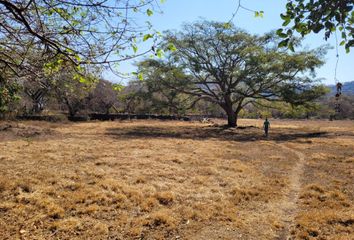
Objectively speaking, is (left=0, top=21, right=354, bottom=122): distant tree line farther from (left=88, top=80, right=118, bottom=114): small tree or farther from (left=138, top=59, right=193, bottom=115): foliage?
(left=88, top=80, right=118, bottom=114): small tree

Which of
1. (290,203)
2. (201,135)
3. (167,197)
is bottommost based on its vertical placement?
(290,203)

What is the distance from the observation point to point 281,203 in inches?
288

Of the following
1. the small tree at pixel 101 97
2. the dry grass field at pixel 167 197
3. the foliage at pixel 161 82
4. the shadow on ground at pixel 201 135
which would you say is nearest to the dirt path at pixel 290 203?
the dry grass field at pixel 167 197

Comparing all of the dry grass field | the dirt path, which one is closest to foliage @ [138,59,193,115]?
the dry grass field

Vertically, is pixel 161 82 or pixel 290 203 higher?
pixel 161 82

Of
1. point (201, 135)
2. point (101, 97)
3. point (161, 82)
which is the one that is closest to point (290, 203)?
point (201, 135)

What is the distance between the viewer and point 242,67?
91.2 feet

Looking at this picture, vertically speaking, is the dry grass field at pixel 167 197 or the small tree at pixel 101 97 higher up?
the small tree at pixel 101 97

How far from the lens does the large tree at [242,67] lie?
85.6ft

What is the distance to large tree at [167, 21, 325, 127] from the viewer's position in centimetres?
2608

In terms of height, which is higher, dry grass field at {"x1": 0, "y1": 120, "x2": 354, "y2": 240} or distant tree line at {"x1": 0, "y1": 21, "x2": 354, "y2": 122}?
distant tree line at {"x1": 0, "y1": 21, "x2": 354, "y2": 122}

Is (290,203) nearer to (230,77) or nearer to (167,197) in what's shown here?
(167,197)

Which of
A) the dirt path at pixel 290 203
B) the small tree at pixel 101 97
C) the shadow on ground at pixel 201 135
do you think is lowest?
the dirt path at pixel 290 203

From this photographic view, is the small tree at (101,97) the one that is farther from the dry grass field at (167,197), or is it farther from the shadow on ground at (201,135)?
the dry grass field at (167,197)
